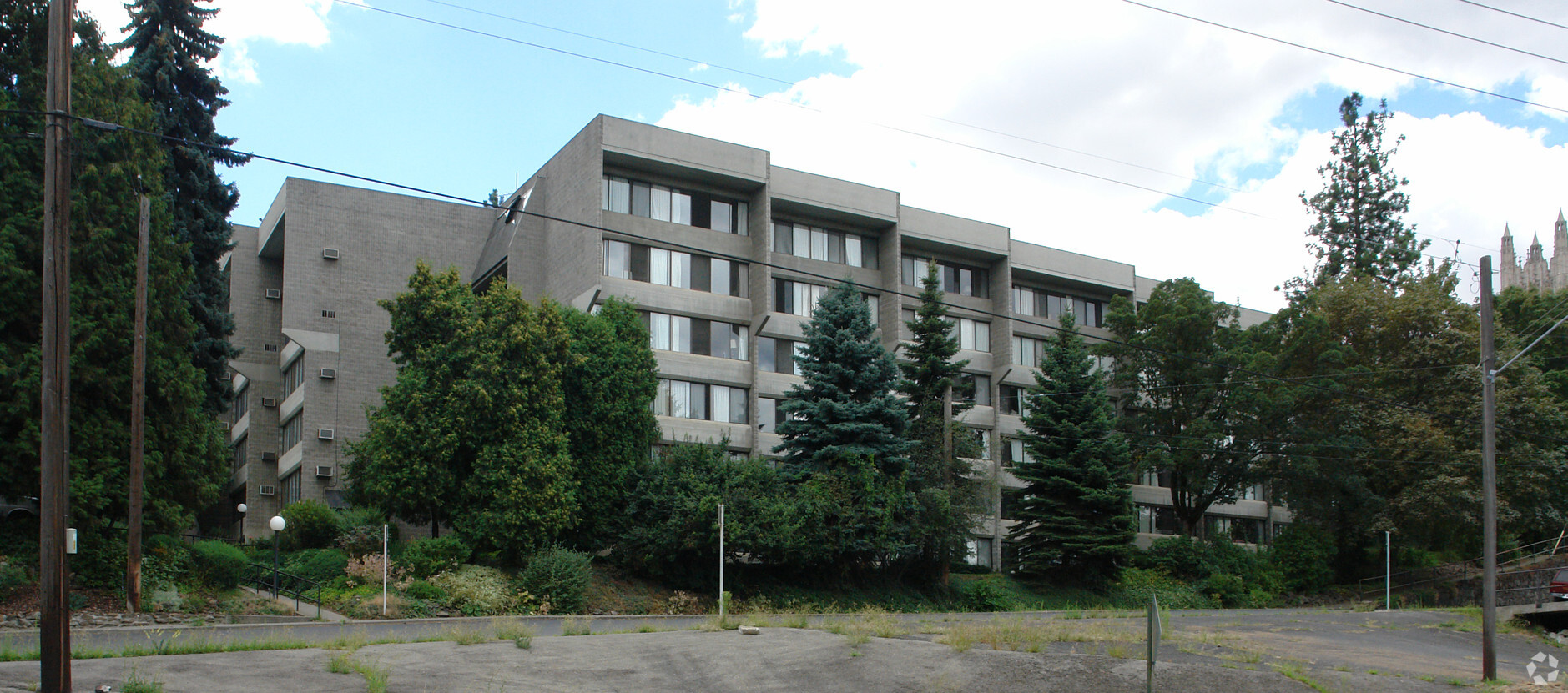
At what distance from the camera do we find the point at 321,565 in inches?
1345

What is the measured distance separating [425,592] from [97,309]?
11141 mm

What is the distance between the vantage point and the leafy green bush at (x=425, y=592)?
31.6m

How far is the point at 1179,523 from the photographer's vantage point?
203 feet

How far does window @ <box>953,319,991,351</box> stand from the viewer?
57.2 meters

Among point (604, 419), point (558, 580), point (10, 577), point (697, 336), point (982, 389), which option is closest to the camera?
point (10, 577)

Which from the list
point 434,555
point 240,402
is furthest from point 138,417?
point 240,402

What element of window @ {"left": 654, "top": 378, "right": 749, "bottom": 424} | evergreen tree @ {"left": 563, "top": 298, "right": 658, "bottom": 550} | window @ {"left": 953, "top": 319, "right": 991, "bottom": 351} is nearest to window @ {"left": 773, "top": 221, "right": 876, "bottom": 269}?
window @ {"left": 953, "top": 319, "right": 991, "bottom": 351}

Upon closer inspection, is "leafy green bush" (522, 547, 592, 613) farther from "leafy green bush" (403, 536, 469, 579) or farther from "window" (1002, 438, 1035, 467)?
"window" (1002, 438, 1035, 467)

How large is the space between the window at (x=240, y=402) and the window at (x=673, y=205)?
24683 millimetres

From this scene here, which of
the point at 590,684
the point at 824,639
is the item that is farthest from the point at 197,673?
the point at 824,639

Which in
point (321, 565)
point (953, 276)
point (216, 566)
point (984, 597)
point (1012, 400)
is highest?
point (953, 276)

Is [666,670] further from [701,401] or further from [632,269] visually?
[632,269]

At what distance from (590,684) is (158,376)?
20015 millimetres

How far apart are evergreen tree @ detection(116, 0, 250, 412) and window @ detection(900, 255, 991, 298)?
96.7ft
